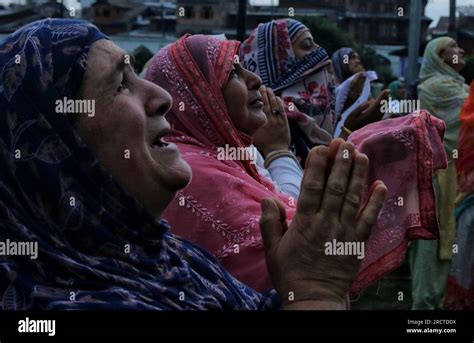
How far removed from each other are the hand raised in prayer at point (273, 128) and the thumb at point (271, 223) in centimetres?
112

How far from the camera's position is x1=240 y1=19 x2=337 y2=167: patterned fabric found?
12.3ft

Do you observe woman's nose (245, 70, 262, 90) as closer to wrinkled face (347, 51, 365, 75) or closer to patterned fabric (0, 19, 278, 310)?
patterned fabric (0, 19, 278, 310)

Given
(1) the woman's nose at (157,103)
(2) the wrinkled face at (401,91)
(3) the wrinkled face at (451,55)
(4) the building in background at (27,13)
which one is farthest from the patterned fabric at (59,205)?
(2) the wrinkled face at (401,91)

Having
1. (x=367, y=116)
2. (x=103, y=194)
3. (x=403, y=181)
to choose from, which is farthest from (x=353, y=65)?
(x=103, y=194)

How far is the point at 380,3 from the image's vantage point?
19.5 ft

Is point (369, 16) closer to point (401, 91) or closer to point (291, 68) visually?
point (401, 91)

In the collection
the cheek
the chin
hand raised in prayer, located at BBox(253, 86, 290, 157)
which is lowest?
hand raised in prayer, located at BBox(253, 86, 290, 157)

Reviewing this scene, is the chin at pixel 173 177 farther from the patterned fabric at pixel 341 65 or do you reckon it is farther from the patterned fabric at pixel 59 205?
the patterned fabric at pixel 341 65

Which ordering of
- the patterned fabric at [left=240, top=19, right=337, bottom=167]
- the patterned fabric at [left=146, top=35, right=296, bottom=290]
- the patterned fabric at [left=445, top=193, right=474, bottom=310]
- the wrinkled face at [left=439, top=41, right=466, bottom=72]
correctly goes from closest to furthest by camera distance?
the patterned fabric at [left=146, top=35, right=296, bottom=290], the patterned fabric at [left=240, top=19, right=337, bottom=167], the patterned fabric at [left=445, top=193, right=474, bottom=310], the wrinkled face at [left=439, top=41, right=466, bottom=72]

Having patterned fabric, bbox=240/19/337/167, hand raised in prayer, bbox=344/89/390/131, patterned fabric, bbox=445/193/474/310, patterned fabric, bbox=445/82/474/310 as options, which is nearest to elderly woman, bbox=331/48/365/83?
patterned fabric, bbox=445/82/474/310

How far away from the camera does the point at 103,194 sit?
1.54 m

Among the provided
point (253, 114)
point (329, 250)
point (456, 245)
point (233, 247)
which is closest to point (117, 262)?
point (329, 250)

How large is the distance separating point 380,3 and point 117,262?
4640mm

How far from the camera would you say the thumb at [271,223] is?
1.62 metres
